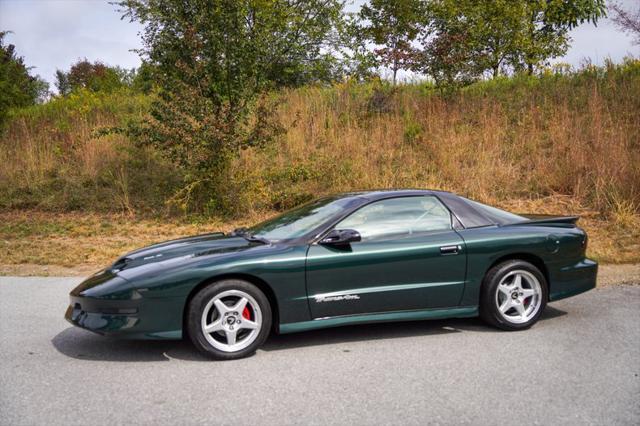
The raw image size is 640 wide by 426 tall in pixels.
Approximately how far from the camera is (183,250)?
5.26m

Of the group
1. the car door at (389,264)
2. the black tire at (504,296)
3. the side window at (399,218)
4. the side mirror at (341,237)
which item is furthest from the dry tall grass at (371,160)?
the side mirror at (341,237)

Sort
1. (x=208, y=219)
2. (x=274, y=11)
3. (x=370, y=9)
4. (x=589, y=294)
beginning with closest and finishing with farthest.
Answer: (x=589, y=294)
(x=208, y=219)
(x=274, y=11)
(x=370, y=9)

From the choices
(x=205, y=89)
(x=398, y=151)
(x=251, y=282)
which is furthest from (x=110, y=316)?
(x=398, y=151)

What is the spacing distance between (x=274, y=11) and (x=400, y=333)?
1675 cm

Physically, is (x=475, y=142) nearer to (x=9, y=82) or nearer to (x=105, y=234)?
(x=105, y=234)

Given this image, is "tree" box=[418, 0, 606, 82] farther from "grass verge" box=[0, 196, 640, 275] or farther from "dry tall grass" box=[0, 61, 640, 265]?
"grass verge" box=[0, 196, 640, 275]

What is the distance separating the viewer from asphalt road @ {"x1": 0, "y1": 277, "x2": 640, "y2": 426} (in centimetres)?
366

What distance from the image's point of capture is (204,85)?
41.6 feet

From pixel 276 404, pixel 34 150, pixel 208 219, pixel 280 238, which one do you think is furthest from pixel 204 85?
pixel 276 404

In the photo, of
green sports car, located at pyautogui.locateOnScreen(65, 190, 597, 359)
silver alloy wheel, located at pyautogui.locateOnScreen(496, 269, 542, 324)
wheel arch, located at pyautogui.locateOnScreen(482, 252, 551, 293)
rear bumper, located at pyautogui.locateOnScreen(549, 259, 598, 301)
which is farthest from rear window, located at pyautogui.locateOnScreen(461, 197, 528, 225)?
A: rear bumper, located at pyautogui.locateOnScreen(549, 259, 598, 301)

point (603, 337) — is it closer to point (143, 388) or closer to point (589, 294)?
point (589, 294)

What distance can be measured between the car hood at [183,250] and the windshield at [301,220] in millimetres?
246

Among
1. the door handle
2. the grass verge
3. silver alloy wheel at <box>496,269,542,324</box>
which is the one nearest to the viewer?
the door handle

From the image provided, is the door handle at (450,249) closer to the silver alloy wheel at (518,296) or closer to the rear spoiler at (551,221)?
the silver alloy wheel at (518,296)
